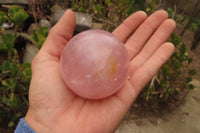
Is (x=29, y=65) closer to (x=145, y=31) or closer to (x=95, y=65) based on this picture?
(x=95, y=65)

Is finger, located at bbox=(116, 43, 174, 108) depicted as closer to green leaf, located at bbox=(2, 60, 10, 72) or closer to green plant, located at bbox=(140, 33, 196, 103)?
green plant, located at bbox=(140, 33, 196, 103)

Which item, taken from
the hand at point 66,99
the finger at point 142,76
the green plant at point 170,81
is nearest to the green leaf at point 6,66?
the hand at point 66,99

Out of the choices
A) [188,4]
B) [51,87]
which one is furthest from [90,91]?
[188,4]

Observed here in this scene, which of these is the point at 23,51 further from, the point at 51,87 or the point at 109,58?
the point at 109,58

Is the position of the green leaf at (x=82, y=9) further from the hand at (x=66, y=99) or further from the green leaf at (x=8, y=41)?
the hand at (x=66, y=99)

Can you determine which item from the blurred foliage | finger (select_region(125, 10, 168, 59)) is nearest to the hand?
finger (select_region(125, 10, 168, 59))

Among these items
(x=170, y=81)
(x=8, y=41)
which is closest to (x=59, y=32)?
(x=8, y=41)

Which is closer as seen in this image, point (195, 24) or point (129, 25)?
point (129, 25)
